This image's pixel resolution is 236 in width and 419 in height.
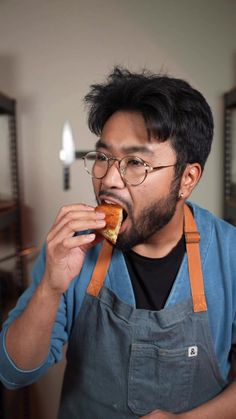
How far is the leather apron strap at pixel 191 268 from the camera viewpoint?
3.39 ft

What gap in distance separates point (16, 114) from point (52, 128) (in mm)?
193

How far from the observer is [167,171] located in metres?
0.98

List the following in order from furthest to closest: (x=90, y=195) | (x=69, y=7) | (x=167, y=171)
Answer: (x=90, y=195) → (x=69, y=7) → (x=167, y=171)

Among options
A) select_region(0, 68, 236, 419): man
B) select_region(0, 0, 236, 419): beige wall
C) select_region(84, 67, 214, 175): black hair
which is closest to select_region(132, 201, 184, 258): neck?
select_region(0, 68, 236, 419): man

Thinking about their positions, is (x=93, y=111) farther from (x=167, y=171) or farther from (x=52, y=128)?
(x=52, y=128)

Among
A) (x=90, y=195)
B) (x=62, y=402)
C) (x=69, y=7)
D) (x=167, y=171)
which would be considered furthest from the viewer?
(x=90, y=195)

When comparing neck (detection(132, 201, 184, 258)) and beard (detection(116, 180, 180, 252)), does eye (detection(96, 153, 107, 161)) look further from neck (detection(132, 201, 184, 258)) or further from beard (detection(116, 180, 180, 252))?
neck (detection(132, 201, 184, 258))

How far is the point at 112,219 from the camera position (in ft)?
2.99

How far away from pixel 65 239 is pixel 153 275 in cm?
36

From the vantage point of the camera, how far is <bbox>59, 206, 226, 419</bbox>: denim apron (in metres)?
1.00

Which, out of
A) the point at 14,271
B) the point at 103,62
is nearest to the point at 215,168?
the point at 103,62

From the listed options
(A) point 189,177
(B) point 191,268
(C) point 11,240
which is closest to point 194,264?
(B) point 191,268

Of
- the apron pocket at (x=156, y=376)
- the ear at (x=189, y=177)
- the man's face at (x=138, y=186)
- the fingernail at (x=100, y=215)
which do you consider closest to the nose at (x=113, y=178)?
the man's face at (x=138, y=186)

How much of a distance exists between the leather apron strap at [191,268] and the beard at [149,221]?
4.2 inches
